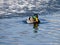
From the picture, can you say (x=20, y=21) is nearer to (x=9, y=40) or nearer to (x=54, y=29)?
(x=54, y=29)

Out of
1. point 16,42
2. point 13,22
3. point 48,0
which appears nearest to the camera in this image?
point 16,42

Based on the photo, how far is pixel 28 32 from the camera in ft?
91.8

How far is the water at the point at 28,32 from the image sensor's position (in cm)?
2417

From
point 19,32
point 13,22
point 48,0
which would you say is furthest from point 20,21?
point 48,0

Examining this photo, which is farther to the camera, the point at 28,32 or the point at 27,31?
the point at 27,31

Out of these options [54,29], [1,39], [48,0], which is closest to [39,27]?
[54,29]

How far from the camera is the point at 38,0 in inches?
2532

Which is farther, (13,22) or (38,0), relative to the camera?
(38,0)

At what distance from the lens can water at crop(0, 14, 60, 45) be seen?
79.3 feet

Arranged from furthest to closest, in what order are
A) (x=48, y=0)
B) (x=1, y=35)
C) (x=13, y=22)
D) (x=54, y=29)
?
(x=48, y=0) < (x=13, y=22) < (x=54, y=29) < (x=1, y=35)

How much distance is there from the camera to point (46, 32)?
27.9 m

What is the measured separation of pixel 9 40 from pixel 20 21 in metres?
9.94

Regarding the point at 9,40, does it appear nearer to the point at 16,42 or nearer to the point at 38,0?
the point at 16,42

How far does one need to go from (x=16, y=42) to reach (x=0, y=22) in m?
10.1
